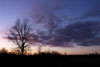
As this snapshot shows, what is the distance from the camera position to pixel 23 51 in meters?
32.7

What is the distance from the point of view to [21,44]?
3372cm
